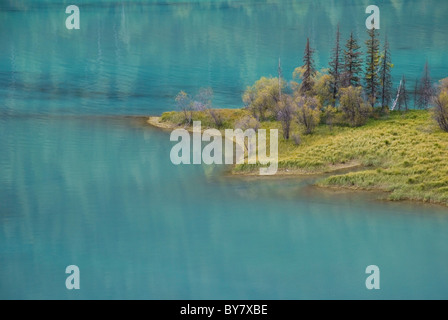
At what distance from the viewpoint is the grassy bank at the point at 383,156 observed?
5856 centimetres

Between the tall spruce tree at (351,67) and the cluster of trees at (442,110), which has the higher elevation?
the tall spruce tree at (351,67)

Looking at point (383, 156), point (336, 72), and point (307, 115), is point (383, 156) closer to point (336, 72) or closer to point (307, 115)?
point (307, 115)

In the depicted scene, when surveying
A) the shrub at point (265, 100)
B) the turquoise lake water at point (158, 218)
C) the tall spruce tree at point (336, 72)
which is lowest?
the turquoise lake water at point (158, 218)

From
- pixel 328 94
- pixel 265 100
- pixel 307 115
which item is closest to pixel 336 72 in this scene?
pixel 328 94

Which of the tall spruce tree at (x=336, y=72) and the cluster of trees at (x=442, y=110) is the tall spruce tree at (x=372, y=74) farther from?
the cluster of trees at (x=442, y=110)

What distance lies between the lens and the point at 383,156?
65.6 meters

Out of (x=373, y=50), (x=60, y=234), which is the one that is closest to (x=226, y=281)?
(x=60, y=234)

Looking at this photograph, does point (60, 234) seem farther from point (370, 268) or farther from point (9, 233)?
point (370, 268)

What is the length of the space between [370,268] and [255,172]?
901 inches

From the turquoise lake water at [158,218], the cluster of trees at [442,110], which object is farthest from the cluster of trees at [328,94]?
the turquoise lake water at [158,218]

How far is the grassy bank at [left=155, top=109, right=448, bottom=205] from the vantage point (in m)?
58.6

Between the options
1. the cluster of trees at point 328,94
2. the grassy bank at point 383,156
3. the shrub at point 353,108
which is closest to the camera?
the grassy bank at point 383,156

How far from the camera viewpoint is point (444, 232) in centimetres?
4962
